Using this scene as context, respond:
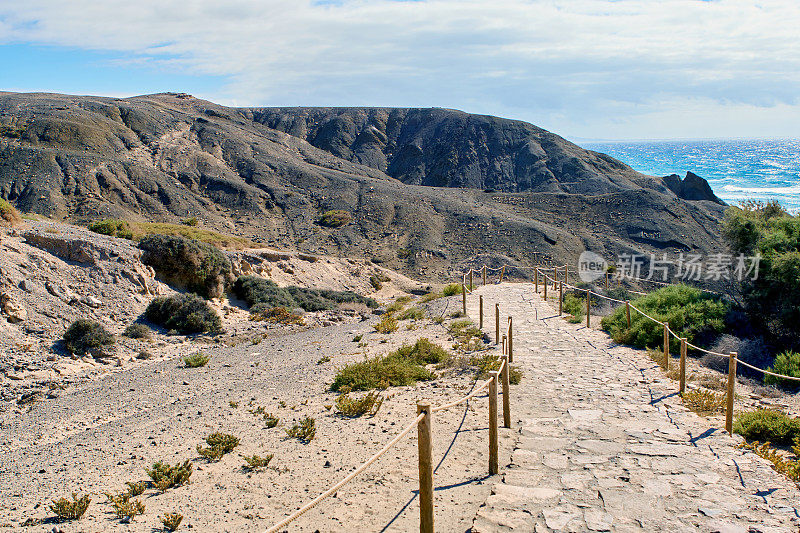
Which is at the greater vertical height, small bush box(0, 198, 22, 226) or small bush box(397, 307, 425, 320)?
small bush box(0, 198, 22, 226)

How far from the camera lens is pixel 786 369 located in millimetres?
9984

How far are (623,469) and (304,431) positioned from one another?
3838 millimetres

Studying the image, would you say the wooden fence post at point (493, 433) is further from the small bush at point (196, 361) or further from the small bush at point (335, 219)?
the small bush at point (335, 219)

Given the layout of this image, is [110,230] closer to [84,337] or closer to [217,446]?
[84,337]

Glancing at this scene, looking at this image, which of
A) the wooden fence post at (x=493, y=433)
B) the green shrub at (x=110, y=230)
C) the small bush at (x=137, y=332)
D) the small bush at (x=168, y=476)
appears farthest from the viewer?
the green shrub at (x=110, y=230)

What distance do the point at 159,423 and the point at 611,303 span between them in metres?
14.9

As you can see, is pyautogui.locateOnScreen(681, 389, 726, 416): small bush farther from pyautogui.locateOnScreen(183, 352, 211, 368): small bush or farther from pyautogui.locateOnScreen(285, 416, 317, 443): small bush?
pyautogui.locateOnScreen(183, 352, 211, 368): small bush

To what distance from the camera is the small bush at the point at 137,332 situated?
50.6 ft

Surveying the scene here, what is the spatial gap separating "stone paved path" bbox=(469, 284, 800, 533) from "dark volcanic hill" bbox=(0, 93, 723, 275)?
30.1m

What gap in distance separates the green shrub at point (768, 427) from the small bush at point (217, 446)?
6.24 meters

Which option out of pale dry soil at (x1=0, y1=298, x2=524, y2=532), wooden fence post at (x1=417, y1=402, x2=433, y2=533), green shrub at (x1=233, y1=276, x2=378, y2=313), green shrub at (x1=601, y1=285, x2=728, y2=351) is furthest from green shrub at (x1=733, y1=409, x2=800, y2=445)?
green shrub at (x1=233, y1=276, x2=378, y2=313)

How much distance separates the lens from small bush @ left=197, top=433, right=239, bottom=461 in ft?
20.7

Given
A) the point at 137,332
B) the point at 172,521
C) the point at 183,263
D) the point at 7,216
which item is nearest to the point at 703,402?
the point at 172,521

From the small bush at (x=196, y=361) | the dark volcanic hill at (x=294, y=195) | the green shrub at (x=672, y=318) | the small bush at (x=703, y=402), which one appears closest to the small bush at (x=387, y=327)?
the small bush at (x=196, y=361)
